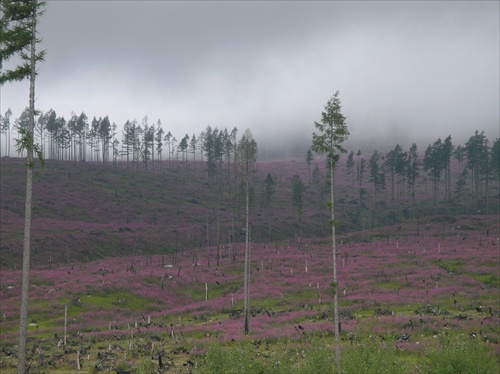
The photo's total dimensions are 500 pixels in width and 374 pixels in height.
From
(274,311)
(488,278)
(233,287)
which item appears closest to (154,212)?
(233,287)

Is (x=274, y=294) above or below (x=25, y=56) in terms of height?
below

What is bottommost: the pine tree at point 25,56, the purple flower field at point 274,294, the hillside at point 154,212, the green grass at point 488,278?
the purple flower field at point 274,294

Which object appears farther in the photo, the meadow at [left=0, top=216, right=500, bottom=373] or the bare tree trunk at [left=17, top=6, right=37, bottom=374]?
the meadow at [left=0, top=216, right=500, bottom=373]

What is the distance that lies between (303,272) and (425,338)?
33233 millimetres

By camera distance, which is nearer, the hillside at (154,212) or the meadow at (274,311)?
the meadow at (274,311)

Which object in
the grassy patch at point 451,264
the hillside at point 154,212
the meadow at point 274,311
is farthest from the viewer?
the hillside at point 154,212

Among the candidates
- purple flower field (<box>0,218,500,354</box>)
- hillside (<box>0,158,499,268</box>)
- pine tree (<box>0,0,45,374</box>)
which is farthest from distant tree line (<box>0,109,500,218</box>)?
pine tree (<box>0,0,45,374</box>)

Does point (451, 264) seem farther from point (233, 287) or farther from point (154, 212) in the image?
point (154, 212)

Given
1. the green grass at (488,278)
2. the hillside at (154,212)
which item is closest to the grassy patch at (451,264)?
the green grass at (488,278)

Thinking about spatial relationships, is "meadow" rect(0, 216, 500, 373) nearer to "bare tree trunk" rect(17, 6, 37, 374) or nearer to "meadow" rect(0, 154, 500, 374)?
"meadow" rect(0, 154, 500, 374)

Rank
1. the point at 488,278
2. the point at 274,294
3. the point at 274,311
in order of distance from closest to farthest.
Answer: the point at 274,311, the point at 488,278, the point at 274,294

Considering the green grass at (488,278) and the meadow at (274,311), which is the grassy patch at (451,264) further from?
the green grass at (488,278)

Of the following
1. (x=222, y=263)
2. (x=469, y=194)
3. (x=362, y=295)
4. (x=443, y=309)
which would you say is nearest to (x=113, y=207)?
(x=222, y=263)

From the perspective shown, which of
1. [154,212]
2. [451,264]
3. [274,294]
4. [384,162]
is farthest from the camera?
[384,162]
